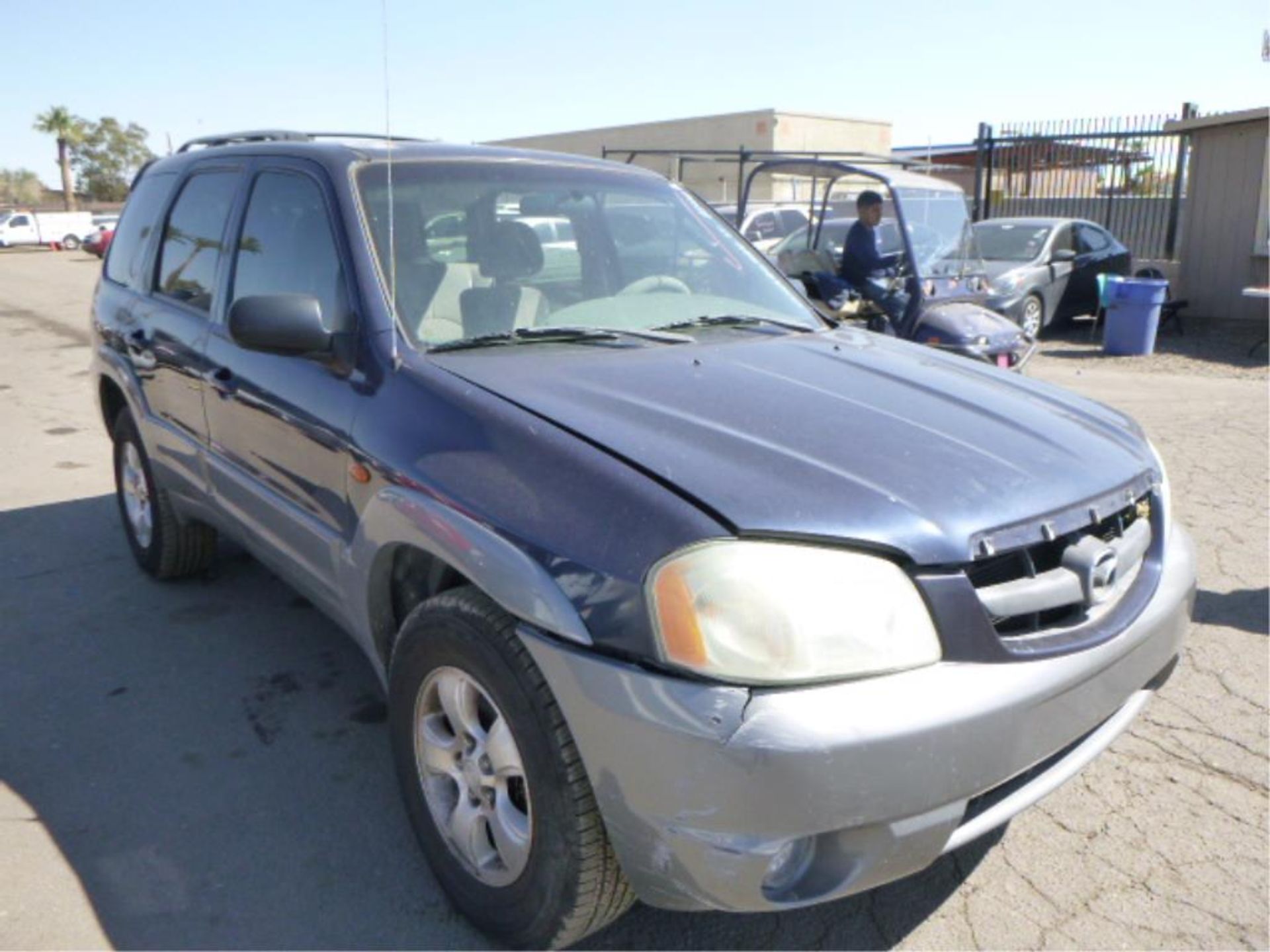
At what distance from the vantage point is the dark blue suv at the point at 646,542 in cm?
193

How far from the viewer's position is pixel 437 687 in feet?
8.11

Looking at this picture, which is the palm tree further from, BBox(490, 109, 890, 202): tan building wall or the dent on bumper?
the dent on bumper

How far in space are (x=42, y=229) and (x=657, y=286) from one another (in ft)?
155

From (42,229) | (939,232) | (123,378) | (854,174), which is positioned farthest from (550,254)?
(42,229)

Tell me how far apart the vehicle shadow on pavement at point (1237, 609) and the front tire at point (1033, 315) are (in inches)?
337

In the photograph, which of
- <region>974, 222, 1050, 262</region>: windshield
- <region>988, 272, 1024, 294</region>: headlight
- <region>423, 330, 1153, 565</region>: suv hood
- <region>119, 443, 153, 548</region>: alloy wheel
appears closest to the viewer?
<region>423, 330, 1153, 565</region>: suv hood

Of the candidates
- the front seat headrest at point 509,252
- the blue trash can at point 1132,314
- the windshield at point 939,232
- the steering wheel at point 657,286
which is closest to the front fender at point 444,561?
the front seat headrest at point 509,252

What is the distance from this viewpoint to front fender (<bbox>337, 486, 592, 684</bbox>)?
6.81 ft

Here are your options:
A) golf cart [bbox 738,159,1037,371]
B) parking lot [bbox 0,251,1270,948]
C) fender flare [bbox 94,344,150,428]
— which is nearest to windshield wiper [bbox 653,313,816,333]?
parking lot [bbox 0,251,1270,948]

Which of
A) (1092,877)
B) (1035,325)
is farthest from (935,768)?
(1035,325)

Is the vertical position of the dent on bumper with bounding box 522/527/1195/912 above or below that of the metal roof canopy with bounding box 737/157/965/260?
below

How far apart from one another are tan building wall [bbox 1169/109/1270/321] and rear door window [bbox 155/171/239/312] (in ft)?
43.8

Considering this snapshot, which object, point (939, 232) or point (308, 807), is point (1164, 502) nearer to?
point (308, 807)

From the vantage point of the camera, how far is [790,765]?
1.84 m
